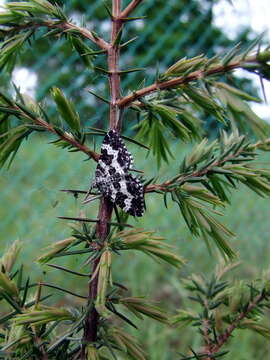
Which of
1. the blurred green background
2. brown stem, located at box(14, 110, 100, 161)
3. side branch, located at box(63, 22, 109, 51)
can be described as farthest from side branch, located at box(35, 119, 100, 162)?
the blurred green background

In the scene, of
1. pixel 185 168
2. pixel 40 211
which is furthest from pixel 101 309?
pixel 40 211

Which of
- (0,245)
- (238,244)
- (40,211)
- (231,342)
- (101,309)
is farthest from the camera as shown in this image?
(238,244)

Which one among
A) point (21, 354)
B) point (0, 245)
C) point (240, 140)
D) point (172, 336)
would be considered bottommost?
point (21, 354)

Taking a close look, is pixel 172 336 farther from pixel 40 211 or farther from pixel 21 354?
pixel 21 354

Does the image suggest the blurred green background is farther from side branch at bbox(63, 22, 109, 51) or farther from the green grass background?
side branch at bbox(63, 22, 109, 51)

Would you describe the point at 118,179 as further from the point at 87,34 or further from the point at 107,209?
the point at 87,34

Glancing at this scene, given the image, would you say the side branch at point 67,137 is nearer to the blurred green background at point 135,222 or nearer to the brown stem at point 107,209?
the brown stem at point 107,209

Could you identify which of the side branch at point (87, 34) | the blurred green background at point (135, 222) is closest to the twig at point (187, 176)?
the side branch at point (87, 34)
